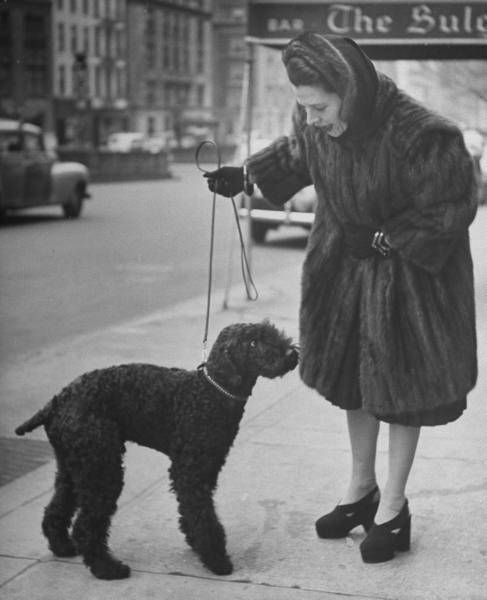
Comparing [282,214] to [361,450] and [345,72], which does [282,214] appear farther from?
[345,72]

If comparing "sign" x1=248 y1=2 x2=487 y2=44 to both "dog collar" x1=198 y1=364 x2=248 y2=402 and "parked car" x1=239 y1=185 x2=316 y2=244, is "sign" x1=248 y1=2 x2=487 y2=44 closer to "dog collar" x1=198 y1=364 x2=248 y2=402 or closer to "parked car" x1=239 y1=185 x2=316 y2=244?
"dog collar" x1=198 y1=364 x2=248 y2=402

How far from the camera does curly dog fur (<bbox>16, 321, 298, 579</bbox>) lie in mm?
3146

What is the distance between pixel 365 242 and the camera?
3201mm

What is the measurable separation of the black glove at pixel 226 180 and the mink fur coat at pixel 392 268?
131 mm

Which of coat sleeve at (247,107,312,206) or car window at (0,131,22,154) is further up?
coat sleeve at (247,107,312,206)

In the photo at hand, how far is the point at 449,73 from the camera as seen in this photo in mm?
4738

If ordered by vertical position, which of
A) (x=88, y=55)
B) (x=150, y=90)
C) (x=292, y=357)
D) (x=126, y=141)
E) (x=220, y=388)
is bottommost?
(x=126, y=141)

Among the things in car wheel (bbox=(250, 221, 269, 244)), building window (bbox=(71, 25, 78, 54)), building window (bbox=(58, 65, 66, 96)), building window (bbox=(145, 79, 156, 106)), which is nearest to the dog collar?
building window (bbox=(71, 25, 78, 54))

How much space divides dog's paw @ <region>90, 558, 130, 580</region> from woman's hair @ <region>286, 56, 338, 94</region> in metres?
1.54

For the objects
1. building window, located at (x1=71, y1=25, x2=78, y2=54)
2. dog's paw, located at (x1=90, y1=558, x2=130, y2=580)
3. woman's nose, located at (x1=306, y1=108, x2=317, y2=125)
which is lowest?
dog's paw, located at (x1=90, y1=558, x2=130, y2=580)

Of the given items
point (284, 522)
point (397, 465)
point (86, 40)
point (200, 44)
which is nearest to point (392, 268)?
point (397, 465)

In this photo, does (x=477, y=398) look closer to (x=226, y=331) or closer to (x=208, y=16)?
(x=226, y=331)

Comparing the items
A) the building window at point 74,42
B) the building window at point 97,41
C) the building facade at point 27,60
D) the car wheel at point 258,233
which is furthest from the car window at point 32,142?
the car wheel at point 258,233

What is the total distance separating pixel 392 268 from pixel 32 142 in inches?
648
